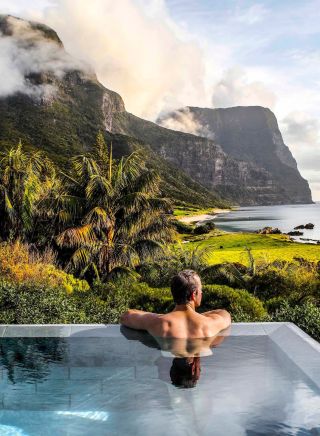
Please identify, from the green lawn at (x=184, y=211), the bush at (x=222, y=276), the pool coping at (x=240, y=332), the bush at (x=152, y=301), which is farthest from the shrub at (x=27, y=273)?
the green lawn at (x=184, y=211)

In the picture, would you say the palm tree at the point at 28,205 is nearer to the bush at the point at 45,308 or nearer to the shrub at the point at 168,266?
the shrub at the point at 168,266

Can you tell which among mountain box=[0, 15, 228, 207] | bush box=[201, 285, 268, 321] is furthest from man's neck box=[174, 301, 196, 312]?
mountain box=[0, 15, 228, 207]

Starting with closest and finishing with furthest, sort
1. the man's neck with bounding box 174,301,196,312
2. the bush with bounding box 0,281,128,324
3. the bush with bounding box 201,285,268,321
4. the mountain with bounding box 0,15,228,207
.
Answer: the man's neck with bounding box 174,301,196,312 < the bush with bounding box 0,281,128,324 < the bush with bounding box 201,285,268,321 < the mountain with bounding box 0,15,228,207

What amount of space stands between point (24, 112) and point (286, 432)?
16610cm

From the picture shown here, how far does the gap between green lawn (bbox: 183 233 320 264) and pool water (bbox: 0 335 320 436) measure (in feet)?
75.0

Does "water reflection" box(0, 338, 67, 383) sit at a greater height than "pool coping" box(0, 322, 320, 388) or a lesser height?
lesser

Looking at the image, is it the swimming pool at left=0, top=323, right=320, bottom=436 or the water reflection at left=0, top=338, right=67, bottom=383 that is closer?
the swimming pool at left=0, top=323, right=320, bottom=436

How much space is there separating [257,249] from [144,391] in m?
34.5

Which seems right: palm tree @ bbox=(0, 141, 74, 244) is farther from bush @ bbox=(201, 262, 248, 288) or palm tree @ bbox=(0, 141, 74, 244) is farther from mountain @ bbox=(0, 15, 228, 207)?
mountain @ bbox=(0, 15, 228, 207)

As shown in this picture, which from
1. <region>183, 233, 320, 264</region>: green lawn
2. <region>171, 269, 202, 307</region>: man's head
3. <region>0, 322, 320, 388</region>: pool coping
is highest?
<region>171, 269, 202, 307</region>: man's head

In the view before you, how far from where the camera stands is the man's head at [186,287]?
5.61 m

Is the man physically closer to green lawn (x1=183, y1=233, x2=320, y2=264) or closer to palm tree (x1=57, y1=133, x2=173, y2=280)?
palm tree (x1=57, y1=133, x2=173, y2=280)

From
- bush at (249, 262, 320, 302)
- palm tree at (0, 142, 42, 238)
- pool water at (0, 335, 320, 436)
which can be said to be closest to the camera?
pool water at (0, 335, 320, 436)

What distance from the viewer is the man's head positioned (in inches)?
221
